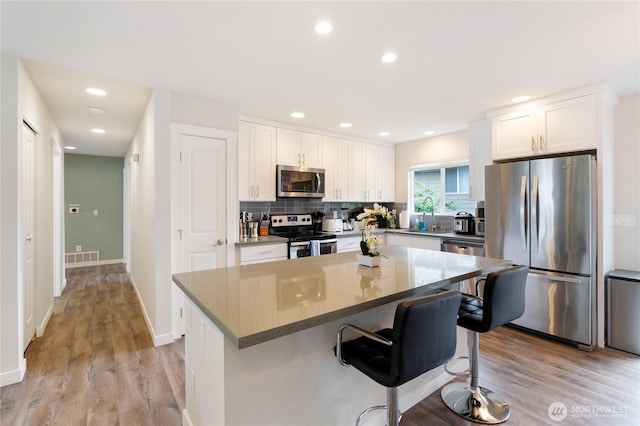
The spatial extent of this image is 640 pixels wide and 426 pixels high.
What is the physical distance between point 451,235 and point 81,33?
4144 millimetres

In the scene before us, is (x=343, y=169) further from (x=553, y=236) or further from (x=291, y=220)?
(x=553, y=236)

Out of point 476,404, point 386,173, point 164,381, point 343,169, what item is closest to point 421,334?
point 476,404

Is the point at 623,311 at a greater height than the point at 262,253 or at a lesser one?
lesser

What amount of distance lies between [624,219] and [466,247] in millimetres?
1506

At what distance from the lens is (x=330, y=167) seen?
4676mm

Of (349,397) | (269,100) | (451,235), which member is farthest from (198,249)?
(451,235)

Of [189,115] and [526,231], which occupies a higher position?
[189,115]

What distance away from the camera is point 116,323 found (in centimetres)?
349

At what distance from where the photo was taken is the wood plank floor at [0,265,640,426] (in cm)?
194

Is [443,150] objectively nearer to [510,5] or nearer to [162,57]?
[510,5]

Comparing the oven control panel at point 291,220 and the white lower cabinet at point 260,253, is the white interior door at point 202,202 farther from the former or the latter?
the oven control panel at point 291,220

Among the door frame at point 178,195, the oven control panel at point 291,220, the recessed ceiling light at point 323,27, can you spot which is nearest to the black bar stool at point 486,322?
the recessed ceiling light at point 323,27

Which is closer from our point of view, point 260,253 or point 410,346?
point 410,346

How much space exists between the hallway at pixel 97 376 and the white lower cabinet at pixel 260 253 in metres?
1.04
